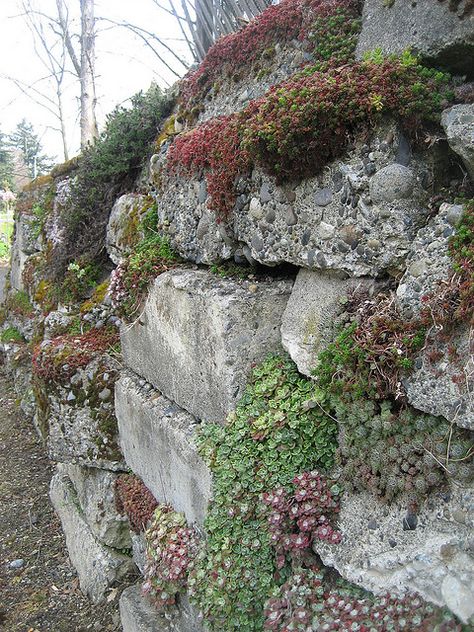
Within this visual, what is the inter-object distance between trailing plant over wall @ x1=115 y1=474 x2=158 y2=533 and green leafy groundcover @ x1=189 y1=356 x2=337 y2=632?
102cm

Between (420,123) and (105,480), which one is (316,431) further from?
(105,480)

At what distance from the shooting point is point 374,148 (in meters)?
2.23

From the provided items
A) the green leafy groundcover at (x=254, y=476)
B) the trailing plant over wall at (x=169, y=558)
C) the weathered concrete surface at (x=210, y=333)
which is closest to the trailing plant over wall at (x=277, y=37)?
the weathered concrete surface at (x=210, y=333)

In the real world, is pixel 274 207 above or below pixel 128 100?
below

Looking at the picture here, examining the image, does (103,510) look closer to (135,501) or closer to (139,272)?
(135,501)

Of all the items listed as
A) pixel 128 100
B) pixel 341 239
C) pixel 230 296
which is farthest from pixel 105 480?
pixel 128 100

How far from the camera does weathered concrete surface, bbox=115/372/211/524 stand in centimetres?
299

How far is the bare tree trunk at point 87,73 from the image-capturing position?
12062mm

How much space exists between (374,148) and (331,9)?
3.36 feet

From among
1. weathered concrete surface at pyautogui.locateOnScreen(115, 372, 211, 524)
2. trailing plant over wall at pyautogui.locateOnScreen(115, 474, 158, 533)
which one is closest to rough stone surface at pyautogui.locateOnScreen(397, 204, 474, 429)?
weathered concrete surface at pyautogui.locateOnScreen(115, 372, 211, 524)

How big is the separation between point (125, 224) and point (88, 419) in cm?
182

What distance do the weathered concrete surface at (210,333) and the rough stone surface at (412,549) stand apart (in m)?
0.84

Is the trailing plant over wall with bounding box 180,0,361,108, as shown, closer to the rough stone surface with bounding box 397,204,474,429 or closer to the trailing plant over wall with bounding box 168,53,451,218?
the trailing plant over wall with bounding box 168,53,451,218

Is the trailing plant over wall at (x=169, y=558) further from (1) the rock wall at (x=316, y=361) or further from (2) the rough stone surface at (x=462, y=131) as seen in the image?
(2) the rough stone surface at (x=462, y=131)
